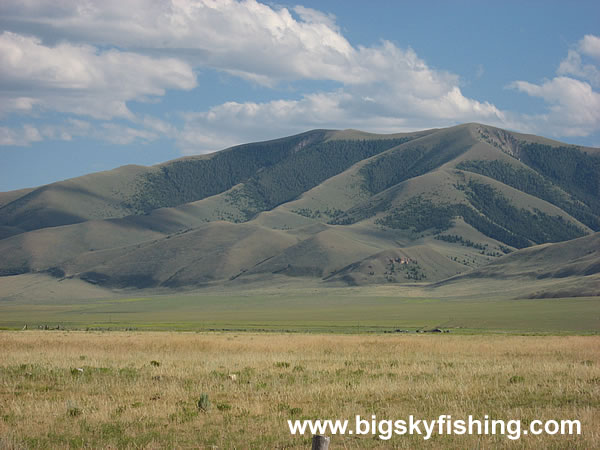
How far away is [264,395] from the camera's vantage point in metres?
21.3

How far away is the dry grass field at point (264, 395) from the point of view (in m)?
16.1

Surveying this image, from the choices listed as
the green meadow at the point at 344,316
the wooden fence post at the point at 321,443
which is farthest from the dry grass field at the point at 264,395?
the green meadow at the point at 344,316

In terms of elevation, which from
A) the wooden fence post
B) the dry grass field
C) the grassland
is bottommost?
the grassland

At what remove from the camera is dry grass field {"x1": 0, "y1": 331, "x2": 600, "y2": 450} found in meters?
16.1

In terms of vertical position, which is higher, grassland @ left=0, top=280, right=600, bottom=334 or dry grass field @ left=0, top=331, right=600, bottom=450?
dry grass field @ left=0, top=331, right=600, bottom=450

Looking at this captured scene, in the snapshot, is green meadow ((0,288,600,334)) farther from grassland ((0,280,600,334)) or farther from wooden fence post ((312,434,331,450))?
wooden fence post ((312,434,331,450))

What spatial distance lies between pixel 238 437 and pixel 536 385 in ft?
34.9

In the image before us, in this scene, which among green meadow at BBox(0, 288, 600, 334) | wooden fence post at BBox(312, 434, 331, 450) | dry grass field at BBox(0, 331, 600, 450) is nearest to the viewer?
wooden fence post at BBox(312, 434, 331, 450)

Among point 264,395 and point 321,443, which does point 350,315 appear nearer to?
point 264,395

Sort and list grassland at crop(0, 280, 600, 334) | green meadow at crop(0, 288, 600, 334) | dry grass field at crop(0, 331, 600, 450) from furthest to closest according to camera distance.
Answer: grassland at crop(0, 280, 600, 334), green meadow at crop(0, 288, 600, 334), dry grass field at crop(0, 331, 600, 450)

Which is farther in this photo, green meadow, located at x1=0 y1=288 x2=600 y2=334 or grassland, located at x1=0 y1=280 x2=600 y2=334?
grassland, located at x1=0 y1=280 x2=600 y2=334

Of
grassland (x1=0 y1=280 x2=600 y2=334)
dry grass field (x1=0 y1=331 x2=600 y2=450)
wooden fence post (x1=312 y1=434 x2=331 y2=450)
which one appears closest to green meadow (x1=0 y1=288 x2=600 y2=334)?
grassland (x1=0 y1=280 x2=600 y2=334)

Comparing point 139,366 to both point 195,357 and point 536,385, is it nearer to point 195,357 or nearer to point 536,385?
point 195,357

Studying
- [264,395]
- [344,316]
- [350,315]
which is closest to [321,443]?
[264,395]
